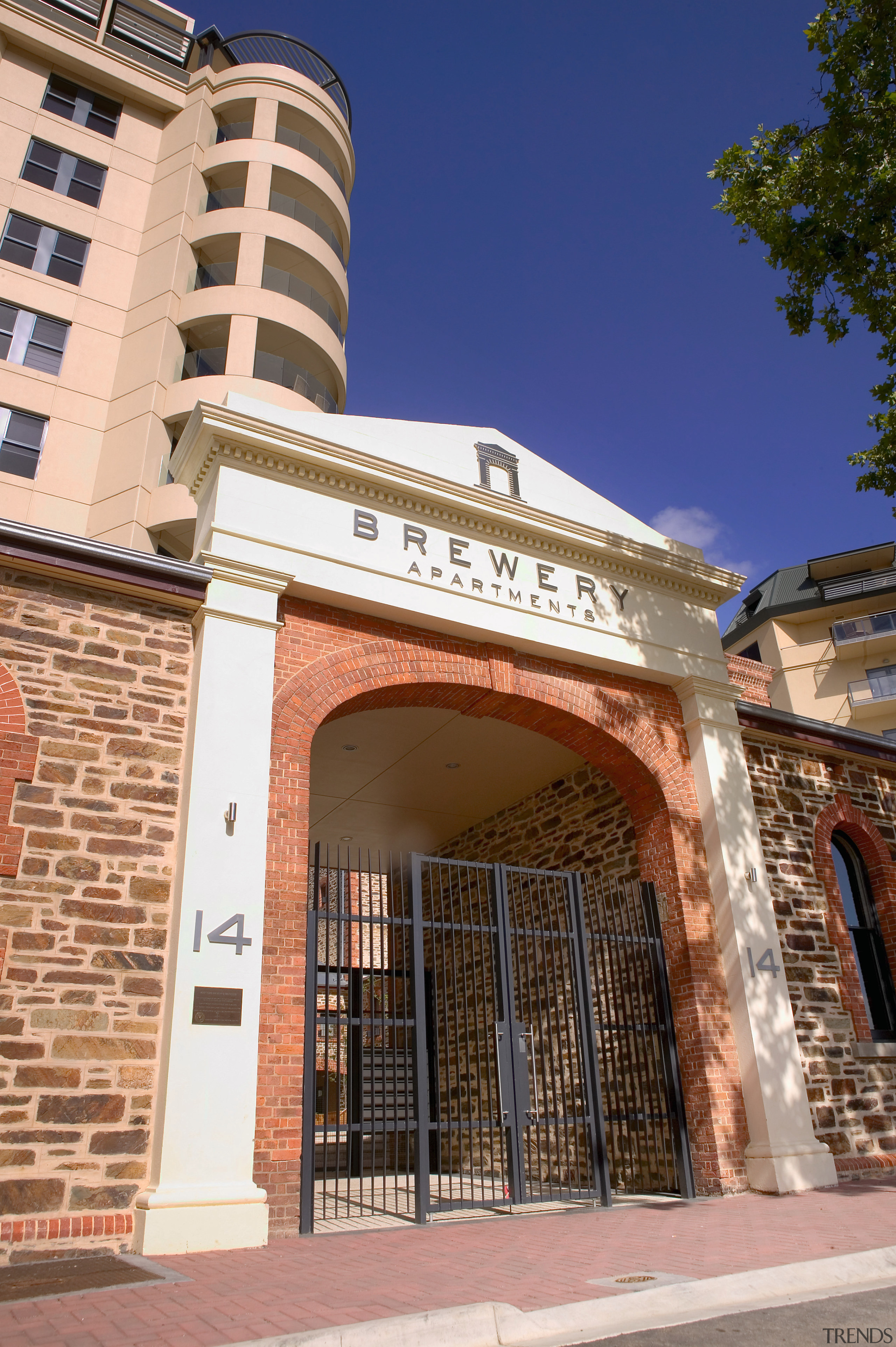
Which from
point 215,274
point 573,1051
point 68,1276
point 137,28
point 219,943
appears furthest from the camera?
point 137,28

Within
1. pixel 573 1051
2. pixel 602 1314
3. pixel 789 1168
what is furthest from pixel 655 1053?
pixel 602 1314

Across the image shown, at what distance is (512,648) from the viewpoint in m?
9.56

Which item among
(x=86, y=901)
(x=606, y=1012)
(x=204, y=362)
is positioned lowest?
(x=606, y=1012)

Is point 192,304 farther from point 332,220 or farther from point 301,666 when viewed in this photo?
point 301,666

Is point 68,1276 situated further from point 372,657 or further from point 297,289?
point 297,289

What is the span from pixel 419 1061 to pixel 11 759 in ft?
12.7

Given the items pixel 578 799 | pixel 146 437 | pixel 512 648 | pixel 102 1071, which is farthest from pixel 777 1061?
pixel 146 437

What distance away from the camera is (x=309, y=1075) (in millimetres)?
6820

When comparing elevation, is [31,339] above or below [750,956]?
above

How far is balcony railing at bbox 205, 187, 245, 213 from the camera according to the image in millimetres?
23000

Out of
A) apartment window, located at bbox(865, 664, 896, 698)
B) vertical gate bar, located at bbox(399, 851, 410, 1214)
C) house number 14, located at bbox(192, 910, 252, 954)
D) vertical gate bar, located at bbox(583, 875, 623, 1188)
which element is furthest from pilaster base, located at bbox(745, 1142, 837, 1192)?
apartment window, located at bbox(865, 664, 896, 698)

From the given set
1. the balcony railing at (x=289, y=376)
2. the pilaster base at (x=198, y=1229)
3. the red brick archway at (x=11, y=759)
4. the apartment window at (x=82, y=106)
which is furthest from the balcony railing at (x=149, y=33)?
the pilaster base at (x=198, y=1229)

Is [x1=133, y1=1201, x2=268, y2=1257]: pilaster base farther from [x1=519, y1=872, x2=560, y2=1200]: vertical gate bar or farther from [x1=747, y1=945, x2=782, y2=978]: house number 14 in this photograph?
[x1=747, y1=945, x2=782, y2=978]: house number 14

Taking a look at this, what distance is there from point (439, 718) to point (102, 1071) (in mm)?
5692
